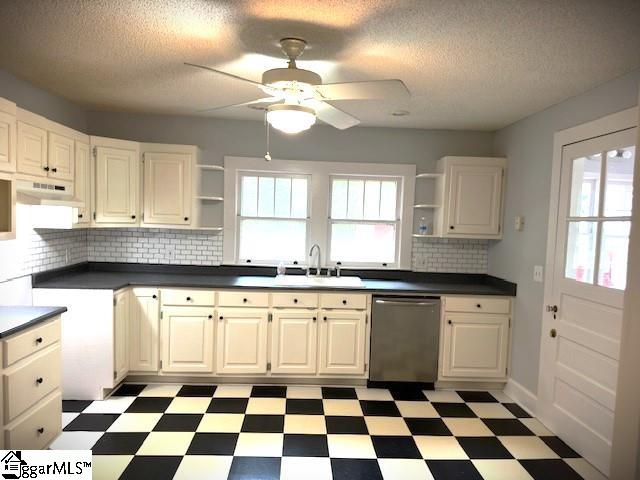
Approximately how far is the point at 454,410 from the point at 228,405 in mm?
1748

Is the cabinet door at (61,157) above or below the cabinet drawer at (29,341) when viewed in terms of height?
above

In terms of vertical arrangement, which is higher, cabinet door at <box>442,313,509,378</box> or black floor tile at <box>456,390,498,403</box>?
cabinet door at <box>442,313,509,378</box>

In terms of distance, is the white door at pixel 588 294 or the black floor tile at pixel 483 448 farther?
the black floor tile at pixel 483 448

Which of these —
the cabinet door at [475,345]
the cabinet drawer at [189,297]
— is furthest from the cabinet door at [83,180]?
the cabinet door at [475,345]

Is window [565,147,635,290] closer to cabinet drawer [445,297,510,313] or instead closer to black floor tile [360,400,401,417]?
cabinet drawer [445,297,510,313]

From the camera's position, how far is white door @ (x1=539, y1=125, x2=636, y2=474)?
96.5 inches

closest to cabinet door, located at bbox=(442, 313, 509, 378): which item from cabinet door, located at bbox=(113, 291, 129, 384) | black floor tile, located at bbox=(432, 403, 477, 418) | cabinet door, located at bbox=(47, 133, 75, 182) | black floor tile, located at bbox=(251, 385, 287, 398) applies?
black floor tile, located at bbox=(432, 403, 477, 418)

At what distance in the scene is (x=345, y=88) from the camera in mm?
2035

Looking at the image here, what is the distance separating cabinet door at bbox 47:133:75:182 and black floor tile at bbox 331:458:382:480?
8.81 feet

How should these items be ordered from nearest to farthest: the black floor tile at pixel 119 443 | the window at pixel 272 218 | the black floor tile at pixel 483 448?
the black floor tile at pixel 119 443
the black floor tile at pixel 483 448
the window at pixel 272 218

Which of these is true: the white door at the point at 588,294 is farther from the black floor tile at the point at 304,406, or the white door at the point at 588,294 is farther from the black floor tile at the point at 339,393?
the black floor tile at the point at 304,406

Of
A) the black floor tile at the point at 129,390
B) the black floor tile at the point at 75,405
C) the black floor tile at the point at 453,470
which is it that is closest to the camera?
the black floor tile at the point at 453,470

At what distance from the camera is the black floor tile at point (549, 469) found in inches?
96.0

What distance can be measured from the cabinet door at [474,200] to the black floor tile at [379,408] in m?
1.60
